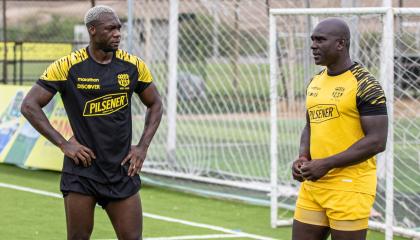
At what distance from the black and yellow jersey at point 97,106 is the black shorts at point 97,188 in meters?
0.03

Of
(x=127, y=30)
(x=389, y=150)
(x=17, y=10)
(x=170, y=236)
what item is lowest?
(x=170, y=236)

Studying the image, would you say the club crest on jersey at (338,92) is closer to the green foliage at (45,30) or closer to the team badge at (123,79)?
the team badge at (123,79)

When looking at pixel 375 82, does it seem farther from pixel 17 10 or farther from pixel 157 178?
pixel 17 10

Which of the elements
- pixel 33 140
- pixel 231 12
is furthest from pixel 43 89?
pixel 33 140

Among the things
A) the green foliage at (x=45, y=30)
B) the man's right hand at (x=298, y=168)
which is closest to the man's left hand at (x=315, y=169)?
the man's right hand at (x=298, y=168)

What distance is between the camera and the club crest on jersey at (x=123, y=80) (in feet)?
23.5

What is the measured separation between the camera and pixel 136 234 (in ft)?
23.4

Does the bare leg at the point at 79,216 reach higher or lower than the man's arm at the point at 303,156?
lower

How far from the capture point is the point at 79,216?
277 inches

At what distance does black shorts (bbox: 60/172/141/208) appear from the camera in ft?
23.2

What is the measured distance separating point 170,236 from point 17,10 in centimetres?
2629

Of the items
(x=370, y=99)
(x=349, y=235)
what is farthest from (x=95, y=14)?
(x=349, y=235)

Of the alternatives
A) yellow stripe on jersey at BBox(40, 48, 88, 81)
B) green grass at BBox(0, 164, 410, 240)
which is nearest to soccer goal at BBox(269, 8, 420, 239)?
green grass at BBox(0, 164, 410, 240)

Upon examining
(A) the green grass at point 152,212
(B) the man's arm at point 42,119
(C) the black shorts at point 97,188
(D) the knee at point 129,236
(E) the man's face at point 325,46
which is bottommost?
(A) the green grass at point 152,212
